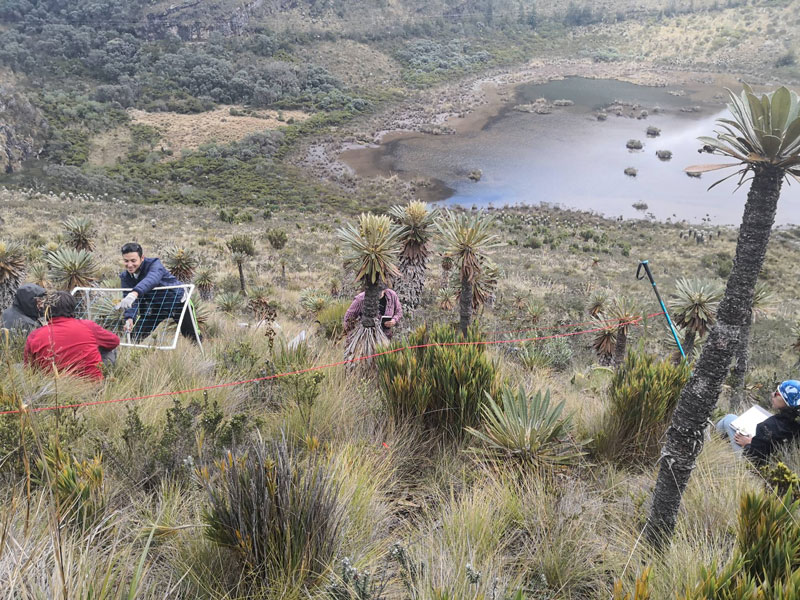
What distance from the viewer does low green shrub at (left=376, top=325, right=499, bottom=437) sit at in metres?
3.36

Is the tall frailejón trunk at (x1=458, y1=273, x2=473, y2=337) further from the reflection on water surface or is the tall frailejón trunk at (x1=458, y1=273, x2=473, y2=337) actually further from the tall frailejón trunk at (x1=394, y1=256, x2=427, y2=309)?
the reflection on water surface

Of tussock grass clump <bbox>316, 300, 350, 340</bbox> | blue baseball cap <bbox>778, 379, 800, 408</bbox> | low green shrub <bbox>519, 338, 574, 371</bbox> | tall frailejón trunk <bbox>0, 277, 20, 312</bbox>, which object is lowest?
low green shrub <bbox>519, 338, 574, 371</bbox>

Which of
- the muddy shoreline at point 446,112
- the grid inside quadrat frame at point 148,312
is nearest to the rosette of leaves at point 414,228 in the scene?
the grid inside quadrat frame at point 148,312

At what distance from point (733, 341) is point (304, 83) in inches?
3075

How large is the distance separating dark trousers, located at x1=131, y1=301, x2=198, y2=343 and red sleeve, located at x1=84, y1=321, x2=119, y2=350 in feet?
2.96

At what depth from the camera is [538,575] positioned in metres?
2.15

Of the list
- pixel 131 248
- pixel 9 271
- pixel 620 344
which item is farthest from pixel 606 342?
pixel 9 271

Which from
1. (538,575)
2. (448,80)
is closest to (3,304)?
(538,575)

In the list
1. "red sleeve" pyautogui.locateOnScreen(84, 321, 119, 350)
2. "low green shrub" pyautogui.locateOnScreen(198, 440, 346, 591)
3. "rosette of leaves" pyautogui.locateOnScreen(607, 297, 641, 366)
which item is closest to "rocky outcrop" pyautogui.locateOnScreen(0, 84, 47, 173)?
"red sleeve" pyautogui.locateOnScreen(84, 321, 119, 350)

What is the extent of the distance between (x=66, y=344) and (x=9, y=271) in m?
5.22

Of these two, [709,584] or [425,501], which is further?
[425,501]

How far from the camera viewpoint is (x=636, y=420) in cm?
336

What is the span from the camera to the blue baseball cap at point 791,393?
3539 mm

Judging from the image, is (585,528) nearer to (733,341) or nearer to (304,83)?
(733,341)
